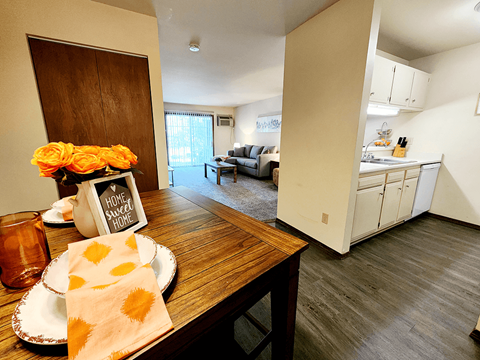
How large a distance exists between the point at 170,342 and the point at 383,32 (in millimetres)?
3132

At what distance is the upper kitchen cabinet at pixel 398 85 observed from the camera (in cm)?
199

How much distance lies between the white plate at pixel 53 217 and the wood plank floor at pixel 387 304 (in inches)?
44.4

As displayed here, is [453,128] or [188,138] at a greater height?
[453,128]

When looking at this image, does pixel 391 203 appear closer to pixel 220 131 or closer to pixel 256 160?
pixel 256 160

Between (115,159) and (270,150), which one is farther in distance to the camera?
(270,150)

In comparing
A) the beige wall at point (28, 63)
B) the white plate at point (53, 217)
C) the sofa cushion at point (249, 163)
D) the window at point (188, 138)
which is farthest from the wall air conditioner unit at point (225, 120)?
the white plate at point (53, 217)

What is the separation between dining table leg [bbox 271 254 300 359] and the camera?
2.23ft

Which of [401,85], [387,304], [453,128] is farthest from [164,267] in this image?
[453,128]

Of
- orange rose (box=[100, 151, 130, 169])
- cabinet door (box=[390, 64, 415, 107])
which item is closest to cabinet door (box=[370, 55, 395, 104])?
cabinet door (box=[390, 64, 415, 107])

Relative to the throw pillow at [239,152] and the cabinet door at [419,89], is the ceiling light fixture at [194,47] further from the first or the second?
the throw pillow at [239,152]

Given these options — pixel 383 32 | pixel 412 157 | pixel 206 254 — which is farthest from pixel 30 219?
pixel 412 157

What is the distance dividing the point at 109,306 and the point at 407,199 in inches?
123

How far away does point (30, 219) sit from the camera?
1.75ft

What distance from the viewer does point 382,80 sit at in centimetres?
204
